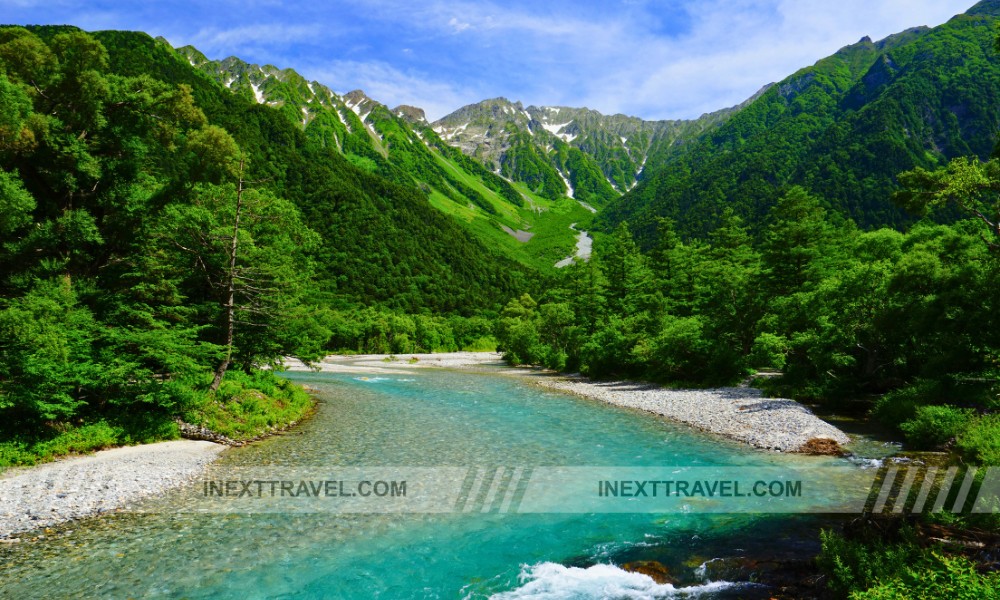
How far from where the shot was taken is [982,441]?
1314 cm

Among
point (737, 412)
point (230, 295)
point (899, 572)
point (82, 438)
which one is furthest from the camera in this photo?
point (737, 412)

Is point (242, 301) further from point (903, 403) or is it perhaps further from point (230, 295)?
point (903, 403)

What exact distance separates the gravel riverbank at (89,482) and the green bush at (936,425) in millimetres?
24786

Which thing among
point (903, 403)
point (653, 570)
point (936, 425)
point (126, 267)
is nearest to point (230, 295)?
point (126, 267)

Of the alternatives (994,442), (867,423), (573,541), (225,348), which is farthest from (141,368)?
(867,423)

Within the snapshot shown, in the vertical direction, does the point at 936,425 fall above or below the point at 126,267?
below

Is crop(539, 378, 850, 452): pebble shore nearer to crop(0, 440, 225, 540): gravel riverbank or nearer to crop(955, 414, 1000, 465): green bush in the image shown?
crop(955, 414, 1000, 465): green bush

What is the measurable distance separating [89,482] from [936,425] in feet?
88.5

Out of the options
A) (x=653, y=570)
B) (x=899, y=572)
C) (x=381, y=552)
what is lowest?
(x=653, y=570)

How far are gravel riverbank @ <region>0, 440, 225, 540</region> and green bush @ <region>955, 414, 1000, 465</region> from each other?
71.0 ft

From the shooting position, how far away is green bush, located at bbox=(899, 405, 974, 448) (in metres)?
16.2

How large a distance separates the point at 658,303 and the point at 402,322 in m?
63.5

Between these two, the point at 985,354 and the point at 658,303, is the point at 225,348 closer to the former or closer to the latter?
the point at 985,354

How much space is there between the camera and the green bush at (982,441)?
11.9 m
